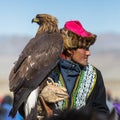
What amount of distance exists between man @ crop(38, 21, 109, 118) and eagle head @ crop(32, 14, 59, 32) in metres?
0.14

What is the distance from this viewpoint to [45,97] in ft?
18.3

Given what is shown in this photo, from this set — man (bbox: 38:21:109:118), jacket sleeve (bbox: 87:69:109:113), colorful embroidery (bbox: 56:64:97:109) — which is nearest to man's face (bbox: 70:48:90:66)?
man (bbox: 38:21:109:118)

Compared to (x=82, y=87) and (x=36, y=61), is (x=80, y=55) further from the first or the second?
(x=36, y=61)

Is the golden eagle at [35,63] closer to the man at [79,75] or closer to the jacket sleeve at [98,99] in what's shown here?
the man at [79,75]

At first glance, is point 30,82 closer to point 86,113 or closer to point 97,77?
point 97,77

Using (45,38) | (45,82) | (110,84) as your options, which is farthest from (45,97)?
(110,84)

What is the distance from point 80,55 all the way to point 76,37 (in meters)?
0.18

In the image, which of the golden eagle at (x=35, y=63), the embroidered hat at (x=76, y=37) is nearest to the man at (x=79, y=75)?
the embroidered hat at (x=76, y=37)

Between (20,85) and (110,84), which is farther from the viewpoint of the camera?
(110,84)

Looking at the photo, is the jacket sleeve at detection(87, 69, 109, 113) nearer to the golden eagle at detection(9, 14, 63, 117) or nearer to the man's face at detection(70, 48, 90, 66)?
the man's face at detection(70, 48, 90, 66)

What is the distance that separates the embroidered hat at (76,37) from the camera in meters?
5.86

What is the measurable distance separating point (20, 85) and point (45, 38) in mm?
480

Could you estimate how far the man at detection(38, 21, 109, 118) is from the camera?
5.79 meters

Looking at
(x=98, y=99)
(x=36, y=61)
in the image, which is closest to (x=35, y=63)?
(x=36, y=61)
